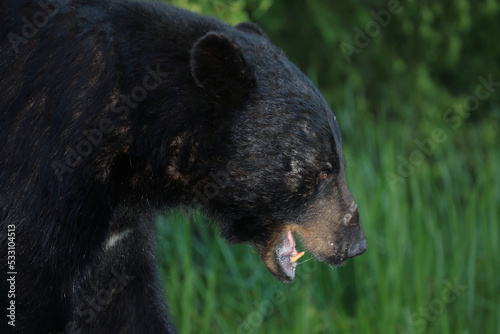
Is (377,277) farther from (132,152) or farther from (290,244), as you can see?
(132,152)

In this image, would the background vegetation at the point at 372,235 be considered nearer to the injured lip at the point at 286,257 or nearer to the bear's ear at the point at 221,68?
the injured lip at the point at 286,257

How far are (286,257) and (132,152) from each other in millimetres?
879

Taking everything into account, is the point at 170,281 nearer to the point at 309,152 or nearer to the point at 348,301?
the point at 348,301

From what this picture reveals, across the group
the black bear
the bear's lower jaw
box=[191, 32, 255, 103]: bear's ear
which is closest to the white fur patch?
the black bear

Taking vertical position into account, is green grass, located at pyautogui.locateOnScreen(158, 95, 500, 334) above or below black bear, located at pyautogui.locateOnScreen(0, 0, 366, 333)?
below

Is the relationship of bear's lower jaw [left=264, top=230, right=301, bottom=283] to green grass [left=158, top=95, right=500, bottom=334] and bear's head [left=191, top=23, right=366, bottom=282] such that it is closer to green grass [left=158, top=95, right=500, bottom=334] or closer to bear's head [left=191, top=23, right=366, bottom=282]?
bear's head [left=191, top=23, right=366, bottom=282]

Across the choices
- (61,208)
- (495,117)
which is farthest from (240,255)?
(495,117)

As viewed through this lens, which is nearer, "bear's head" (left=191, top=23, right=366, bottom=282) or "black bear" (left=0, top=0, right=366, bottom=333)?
"black bear" (left=0, top=0, right=366, bottom=333)

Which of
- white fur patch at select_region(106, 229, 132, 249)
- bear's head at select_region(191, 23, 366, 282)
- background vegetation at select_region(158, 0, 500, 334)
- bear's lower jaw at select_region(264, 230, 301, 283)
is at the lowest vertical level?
background vegetation at select_region(158, 0, 500, 334)

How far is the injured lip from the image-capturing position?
12.1ft

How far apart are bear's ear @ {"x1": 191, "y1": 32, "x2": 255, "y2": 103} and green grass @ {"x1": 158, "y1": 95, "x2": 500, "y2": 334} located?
55.8 inches

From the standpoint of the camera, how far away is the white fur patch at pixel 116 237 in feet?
11.9

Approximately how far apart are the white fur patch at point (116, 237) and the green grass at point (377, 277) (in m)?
0.94

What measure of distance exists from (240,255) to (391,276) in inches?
49.8
